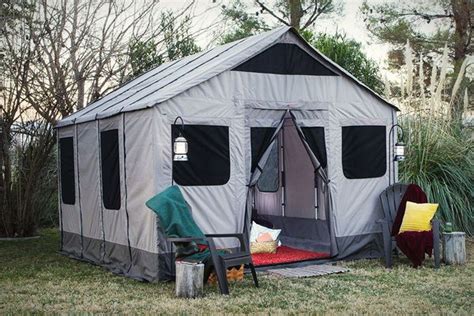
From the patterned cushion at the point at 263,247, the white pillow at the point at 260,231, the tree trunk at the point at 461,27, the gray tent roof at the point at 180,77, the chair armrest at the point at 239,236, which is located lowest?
the patterned cushion at the point at 263,247

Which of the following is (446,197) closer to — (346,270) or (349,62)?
(346,270)

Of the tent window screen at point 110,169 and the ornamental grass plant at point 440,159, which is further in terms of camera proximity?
the ornamental grass plant at point 440,159

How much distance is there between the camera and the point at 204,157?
678 centimetres

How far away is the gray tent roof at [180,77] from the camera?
6773 mm

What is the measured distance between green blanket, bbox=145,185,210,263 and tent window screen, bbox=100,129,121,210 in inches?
41.6

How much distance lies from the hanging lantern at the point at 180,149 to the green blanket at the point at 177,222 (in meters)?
0.29

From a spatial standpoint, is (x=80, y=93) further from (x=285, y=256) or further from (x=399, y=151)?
(x=399, y=151)

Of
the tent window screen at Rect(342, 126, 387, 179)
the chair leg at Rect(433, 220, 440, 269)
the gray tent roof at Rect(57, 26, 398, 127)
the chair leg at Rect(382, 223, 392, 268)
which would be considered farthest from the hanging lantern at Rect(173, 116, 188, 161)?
the chair leg at Rect(433, 220, 440, 269)

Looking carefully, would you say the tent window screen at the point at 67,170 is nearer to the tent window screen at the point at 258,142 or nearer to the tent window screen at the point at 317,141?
the tent window screen at the point at 258,142

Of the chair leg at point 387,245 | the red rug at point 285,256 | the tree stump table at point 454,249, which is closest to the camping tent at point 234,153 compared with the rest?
the red rug at point 285,256

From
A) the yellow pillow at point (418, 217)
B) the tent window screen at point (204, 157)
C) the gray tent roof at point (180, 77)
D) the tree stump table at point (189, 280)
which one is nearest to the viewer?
the tree stump table at point (189, 280)

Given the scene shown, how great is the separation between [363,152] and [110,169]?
2.66 meters

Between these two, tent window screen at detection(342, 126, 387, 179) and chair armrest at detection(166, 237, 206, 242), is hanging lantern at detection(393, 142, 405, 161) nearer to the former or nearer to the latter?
tent window screen at detection(342, 126, 387, 179)

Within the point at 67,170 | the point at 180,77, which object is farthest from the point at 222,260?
the point at 67,170
